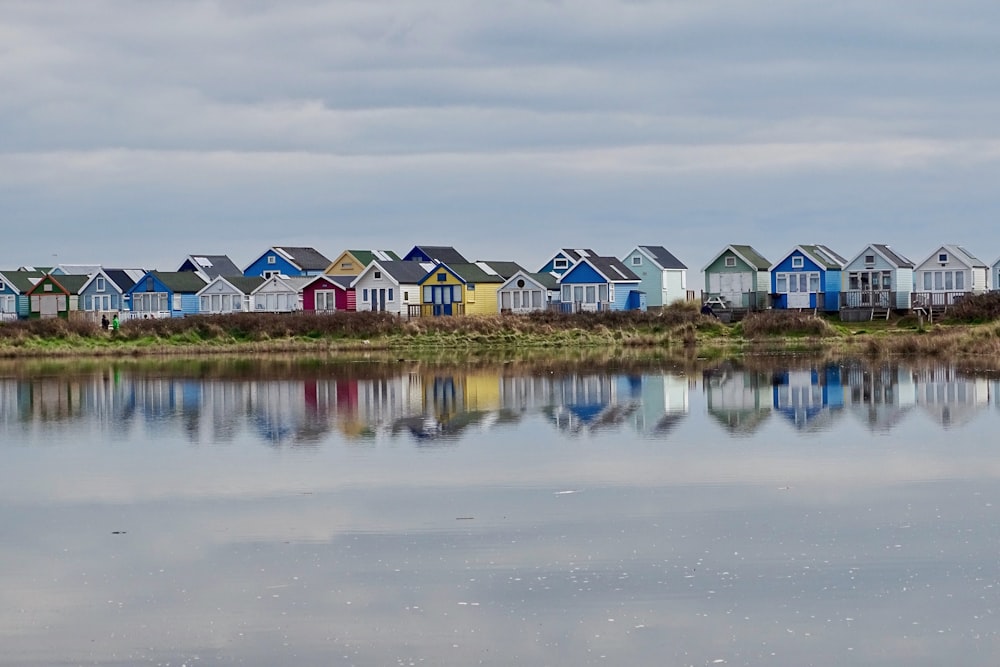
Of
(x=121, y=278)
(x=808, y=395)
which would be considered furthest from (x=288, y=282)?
(x=808, y=395)

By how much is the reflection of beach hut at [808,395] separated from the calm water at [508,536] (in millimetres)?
243

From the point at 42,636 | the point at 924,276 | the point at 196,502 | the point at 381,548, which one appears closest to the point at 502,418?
the point at 196,502

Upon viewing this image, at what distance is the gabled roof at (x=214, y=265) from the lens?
93.8 meters

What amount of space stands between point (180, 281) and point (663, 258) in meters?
27.7

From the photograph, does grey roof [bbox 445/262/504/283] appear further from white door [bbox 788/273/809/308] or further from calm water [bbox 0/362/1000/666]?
calm water [bbox 0/362/1000/666]

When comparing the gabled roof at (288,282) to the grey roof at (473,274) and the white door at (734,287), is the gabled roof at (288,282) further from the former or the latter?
the white door at (734,287)

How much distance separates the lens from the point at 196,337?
2373 inches

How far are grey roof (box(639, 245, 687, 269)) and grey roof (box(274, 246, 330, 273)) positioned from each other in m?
20.1

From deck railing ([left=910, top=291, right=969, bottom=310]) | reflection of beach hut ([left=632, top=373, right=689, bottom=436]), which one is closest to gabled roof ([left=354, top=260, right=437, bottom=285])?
deck railing ([left=910, top=291, right=969, bottom=310])

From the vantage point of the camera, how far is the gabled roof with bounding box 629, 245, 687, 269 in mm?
81500

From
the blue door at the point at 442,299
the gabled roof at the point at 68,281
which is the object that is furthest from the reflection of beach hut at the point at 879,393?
the gabled roof at the point at 68,281

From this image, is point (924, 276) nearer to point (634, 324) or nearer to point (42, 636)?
point (634, 324)

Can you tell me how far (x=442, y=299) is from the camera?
7650cm

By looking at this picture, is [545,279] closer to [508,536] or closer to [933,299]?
[933,299]
